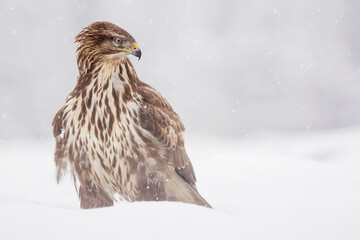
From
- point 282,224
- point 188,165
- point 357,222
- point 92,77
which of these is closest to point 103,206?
point 188,165

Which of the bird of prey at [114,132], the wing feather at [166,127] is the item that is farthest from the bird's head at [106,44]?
the wing feather at [166,127]

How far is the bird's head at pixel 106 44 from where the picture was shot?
15.1 ft

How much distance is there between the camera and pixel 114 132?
15.5 ft

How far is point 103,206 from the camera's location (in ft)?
16.8

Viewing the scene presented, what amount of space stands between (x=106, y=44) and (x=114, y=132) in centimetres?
90

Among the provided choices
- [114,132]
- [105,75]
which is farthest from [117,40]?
[114,132]

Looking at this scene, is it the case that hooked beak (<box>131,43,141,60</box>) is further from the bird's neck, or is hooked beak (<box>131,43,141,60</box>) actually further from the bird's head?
the bird's neck

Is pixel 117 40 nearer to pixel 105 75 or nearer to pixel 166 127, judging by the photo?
pixel 105 75

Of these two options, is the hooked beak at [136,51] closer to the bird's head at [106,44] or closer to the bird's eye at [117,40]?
the bird's head at [106,44]

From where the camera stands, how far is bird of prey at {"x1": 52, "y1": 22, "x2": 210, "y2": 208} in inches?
184

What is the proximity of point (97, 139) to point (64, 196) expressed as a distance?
1.49 meters

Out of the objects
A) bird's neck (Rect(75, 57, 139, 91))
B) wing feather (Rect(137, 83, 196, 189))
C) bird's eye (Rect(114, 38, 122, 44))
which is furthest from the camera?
wing feather (Rect(137, 83, 196, 189))

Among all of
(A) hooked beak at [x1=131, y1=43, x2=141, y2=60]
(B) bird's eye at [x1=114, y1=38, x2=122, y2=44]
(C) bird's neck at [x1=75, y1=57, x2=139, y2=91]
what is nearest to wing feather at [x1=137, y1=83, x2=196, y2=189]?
(C) bird's neck at [x1=75, y1=57, x2=139, y2=91]

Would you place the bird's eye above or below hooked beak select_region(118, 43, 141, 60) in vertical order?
above
